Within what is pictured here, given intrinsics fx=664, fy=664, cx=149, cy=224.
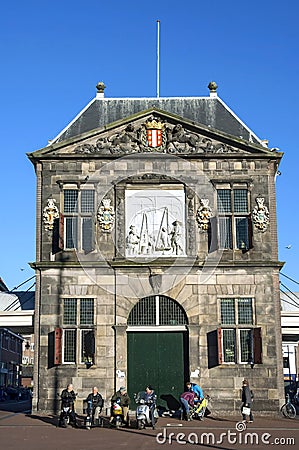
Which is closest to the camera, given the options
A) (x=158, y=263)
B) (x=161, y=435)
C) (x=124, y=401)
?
(x=161, y=435)

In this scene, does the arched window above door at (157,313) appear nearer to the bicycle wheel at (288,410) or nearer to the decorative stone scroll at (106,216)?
the decorative stone scroll at (106,216)

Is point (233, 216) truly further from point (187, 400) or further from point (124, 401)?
point (124, 401)

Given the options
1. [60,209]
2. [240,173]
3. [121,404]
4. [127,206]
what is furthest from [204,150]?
[121,404]

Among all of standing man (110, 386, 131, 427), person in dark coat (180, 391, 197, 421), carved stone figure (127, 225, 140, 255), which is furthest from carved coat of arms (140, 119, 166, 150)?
standing man (110, 386, 131, 427)

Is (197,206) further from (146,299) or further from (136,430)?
(136,430)

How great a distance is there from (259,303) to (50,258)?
8502 millimetres

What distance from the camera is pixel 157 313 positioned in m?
26.3

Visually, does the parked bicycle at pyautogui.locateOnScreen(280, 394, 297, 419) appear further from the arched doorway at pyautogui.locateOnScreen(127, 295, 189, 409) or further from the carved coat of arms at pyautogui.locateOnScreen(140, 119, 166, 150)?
the carved coat of arms at pyautogui.locateOnScreen(140, 119, 166, 150)

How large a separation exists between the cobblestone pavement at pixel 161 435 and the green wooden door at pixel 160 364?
2079 millimetres

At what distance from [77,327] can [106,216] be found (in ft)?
15.0

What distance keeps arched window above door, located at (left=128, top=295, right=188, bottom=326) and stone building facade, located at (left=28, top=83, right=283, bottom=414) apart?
41mm

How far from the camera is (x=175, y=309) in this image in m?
26.4

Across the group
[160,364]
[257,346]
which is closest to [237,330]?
[257,346]

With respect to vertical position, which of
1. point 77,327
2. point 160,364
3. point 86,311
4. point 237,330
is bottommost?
point 160,364
